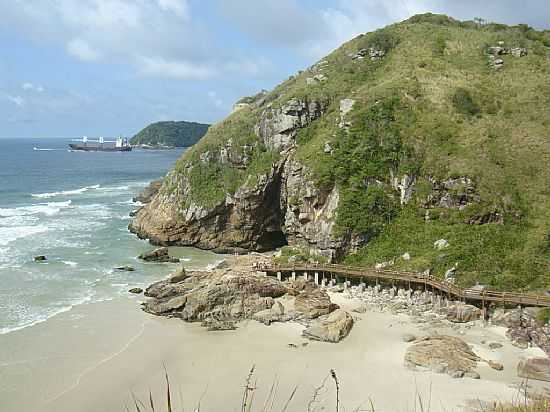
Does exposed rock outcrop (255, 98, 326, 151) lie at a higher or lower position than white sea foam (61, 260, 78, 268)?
higher

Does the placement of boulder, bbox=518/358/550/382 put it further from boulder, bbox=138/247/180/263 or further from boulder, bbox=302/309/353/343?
boulder, bbox=138/247/180/263

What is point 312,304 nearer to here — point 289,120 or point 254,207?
point 254,207

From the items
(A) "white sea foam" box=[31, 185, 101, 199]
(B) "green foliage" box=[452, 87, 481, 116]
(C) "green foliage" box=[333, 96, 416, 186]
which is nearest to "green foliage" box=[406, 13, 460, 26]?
(B) "green foliage" box=[452, 87, 481, 116]

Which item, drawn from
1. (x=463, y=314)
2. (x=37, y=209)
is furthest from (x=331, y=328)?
(x=37, y=209)

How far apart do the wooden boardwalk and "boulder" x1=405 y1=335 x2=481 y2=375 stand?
580 cm

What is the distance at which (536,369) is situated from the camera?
2356cm

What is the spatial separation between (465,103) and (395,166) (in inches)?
382

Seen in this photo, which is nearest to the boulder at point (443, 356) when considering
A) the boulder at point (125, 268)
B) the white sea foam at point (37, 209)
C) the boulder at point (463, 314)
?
the boulder at point (463, 314)

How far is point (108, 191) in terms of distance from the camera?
8938 centimetres

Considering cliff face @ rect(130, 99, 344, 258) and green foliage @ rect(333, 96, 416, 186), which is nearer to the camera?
green foliage @ rect(333, 96, 416, 186)

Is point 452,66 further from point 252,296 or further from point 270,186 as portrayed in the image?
point 252,296

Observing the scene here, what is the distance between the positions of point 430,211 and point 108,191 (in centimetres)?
6413

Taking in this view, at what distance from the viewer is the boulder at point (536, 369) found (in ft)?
76.2

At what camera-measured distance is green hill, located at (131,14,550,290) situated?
37438mm
